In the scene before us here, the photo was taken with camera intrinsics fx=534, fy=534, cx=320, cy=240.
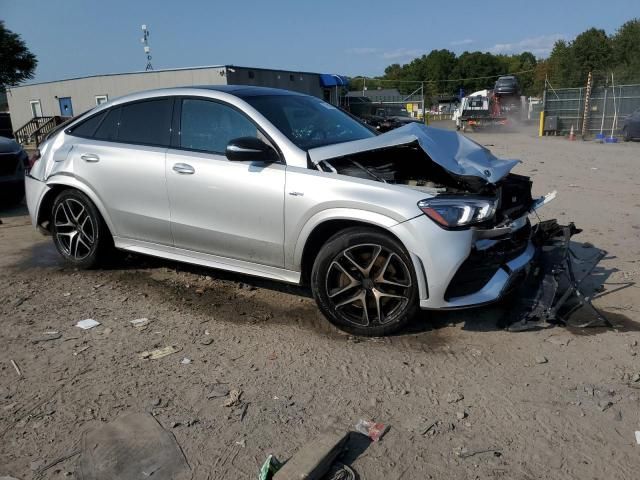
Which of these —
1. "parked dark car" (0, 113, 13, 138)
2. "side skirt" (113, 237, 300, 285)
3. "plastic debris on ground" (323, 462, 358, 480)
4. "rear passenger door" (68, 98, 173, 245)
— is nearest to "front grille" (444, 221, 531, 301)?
"side skirt" (113, 237, 300, 285)

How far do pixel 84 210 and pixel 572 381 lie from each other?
14.5 ft

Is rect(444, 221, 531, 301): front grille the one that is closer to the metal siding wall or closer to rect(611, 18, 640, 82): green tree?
the metal siding wall

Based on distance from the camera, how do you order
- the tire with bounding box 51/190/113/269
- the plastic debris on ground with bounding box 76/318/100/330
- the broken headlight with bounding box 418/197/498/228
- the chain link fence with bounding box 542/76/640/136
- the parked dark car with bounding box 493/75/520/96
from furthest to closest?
the parked dark car with bounding box 493/75/520/96 → the chain link fence with bounding box 542/76/640/136 → the tire with bounding box 51/190/113/269 → the plastic debris on ground with bounding box 76/318/100/330 → the broken headlight with bounding box 418/197/498/228

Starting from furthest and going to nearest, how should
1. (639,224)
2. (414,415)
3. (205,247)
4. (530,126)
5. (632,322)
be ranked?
(530,126) < (639,224) < (205,247) < (632,322) < (414,415)

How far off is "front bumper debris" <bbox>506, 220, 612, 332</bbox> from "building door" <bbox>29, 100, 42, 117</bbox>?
37.5 meters

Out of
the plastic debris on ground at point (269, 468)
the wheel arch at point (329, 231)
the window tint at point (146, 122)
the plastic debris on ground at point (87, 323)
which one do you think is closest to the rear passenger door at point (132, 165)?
the window tint at point (146, 122)

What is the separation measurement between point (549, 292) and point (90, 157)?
4.14 m

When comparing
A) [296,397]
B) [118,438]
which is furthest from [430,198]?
[118,438]

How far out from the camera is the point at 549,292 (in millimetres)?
3986

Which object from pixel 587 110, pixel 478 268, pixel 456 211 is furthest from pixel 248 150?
pixel 587 110

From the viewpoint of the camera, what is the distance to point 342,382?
3.28 meters

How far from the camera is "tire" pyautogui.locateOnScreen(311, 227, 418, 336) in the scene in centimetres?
365

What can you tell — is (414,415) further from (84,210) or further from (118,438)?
(84,210)

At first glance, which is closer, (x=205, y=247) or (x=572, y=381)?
(x=572, y=381)
